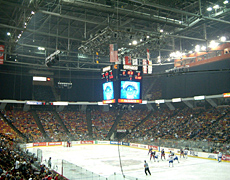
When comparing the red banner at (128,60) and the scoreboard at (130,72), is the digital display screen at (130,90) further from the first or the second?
the red banner at (128,60)

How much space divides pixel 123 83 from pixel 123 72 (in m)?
1.29

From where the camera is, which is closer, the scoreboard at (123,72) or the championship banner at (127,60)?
the championship banner at (127,60)

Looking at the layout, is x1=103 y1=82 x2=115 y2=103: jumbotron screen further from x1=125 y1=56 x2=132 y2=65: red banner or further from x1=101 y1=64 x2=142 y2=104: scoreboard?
x1=125 y1=56 x2=132 y2=65: red banner

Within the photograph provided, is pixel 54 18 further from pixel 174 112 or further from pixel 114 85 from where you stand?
pixel 174 112

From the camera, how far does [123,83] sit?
27000 mm

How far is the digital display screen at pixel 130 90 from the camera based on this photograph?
2697 cm

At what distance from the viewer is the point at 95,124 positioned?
4769 cm

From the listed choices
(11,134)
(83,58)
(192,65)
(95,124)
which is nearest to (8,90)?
(11,134)

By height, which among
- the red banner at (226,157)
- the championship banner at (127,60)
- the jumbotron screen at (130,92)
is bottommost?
the red banner at (226,157)

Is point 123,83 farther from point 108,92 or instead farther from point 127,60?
point 127,60

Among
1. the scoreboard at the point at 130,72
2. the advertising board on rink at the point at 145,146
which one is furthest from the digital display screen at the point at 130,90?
the advertising board on rink at the point at 145,146

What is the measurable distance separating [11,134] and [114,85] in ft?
60.7

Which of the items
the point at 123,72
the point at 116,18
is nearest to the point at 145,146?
the point at 123,72

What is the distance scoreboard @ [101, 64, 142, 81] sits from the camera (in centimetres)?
2664
